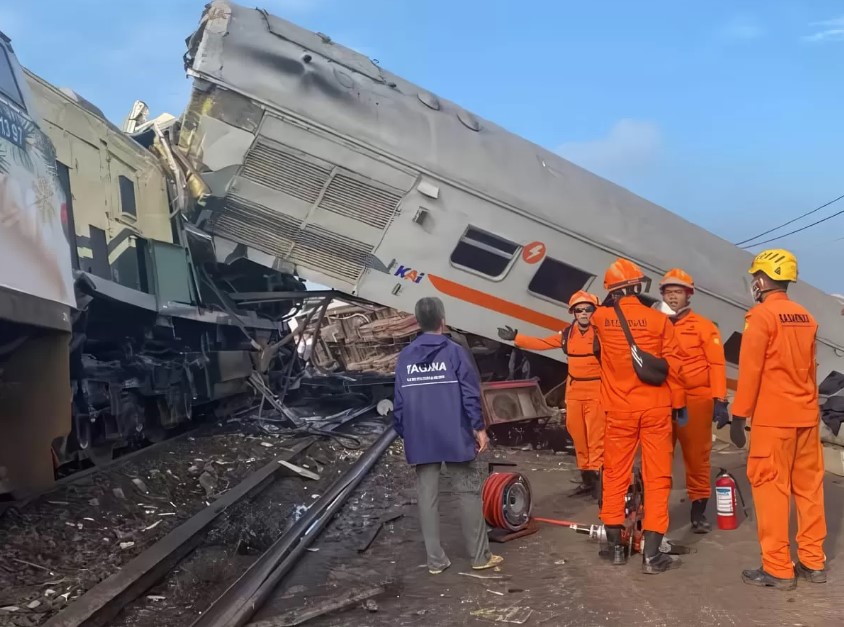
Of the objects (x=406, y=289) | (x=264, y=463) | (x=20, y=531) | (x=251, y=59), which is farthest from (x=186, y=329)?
(x=20, y=531)

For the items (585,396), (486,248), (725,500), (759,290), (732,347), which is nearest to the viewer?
(759,290)

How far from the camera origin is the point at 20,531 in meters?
4.60

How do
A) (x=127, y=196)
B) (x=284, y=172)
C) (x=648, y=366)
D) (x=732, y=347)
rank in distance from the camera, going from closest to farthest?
1. (x=648, y=366)
2. (x=127, y=196)
3. (x=284, y=172)
4. (x=732, y=347)

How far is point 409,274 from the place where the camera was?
8008 millimetres

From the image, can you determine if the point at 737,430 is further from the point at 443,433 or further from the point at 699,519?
the point at 443,433

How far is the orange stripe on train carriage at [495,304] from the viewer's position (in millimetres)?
8109

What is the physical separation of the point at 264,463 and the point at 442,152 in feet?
11.8

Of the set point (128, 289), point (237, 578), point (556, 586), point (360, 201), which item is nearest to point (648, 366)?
point (556, 586)

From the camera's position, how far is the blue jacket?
418 centimetres

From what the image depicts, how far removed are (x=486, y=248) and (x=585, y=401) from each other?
266 cm

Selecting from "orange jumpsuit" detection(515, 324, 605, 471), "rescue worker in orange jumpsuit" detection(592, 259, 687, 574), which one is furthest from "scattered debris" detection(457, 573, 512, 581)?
"orange jumpsuit" detection(515, 324, 605, 471)

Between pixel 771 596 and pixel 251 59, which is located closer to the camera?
pixel 771 596

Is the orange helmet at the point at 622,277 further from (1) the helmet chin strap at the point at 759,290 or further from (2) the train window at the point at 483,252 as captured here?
(2) the train window at the point at 483,252

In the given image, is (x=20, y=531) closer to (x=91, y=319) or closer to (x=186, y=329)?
(x=91, y=319)
